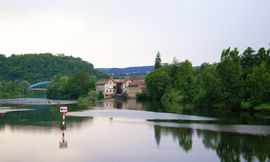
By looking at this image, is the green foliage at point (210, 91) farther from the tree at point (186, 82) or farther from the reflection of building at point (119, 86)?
the reflection of building at point (119, 86)

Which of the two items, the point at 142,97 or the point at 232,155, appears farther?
the point at 142,97

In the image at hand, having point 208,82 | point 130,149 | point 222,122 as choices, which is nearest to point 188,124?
point 222,122

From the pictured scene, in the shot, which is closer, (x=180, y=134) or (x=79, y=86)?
(x=180, y=134)

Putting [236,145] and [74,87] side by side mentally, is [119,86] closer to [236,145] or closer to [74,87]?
[74,87]

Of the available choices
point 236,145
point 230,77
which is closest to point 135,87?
point 230,77

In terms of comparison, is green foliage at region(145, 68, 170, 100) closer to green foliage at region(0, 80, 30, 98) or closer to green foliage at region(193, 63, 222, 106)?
green foliage at region(193, 63, 222, 106)

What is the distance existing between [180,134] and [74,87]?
89884 millimetres

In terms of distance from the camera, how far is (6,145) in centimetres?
3180

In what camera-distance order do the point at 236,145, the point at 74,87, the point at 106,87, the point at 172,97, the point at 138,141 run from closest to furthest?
1. the point at 236,145
2. the point at 138,141
3. the point at 172,97
4. the point at 74,87
5. the point at 106,87

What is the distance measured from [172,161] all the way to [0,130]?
875 inches

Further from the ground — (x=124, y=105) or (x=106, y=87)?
(x=106, y=87)

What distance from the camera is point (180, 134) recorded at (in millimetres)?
37625

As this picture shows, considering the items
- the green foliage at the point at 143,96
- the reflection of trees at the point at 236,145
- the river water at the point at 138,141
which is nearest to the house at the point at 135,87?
the green foliage at the point at 143,96

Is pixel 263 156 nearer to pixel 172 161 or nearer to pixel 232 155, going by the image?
pixel 232 155
